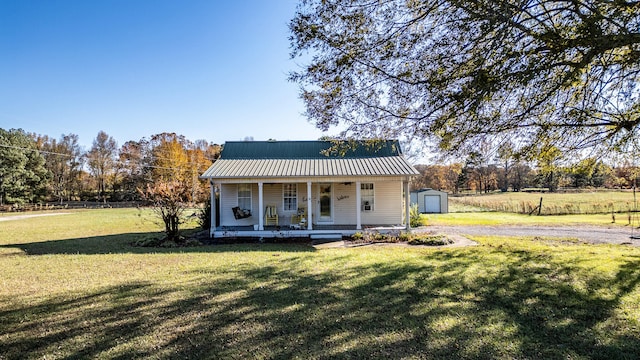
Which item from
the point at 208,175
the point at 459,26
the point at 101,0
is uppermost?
the point at 101,0

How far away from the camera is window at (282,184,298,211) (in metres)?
15.4

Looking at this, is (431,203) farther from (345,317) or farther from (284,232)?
(345,317)

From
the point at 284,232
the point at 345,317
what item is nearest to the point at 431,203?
the point at 284,232

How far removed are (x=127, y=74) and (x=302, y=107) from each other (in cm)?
1321

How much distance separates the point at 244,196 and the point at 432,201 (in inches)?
706

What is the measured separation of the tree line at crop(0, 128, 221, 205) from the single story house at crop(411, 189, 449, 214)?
87.3 ft

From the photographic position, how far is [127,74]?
15.4m

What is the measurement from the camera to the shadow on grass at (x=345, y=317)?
3686 millimetres

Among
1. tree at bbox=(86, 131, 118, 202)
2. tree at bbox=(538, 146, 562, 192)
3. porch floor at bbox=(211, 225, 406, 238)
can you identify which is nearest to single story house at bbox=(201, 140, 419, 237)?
porch floor at bbox=(211, 225, 406, 238)

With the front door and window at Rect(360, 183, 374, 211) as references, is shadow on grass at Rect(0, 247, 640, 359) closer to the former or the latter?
the front door

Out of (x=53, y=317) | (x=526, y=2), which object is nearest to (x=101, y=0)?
(x=53, y=317)

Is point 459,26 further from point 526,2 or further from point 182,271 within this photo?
point 182,271

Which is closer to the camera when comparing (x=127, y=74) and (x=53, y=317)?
(x=53, y=317)

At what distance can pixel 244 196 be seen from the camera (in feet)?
50.8
